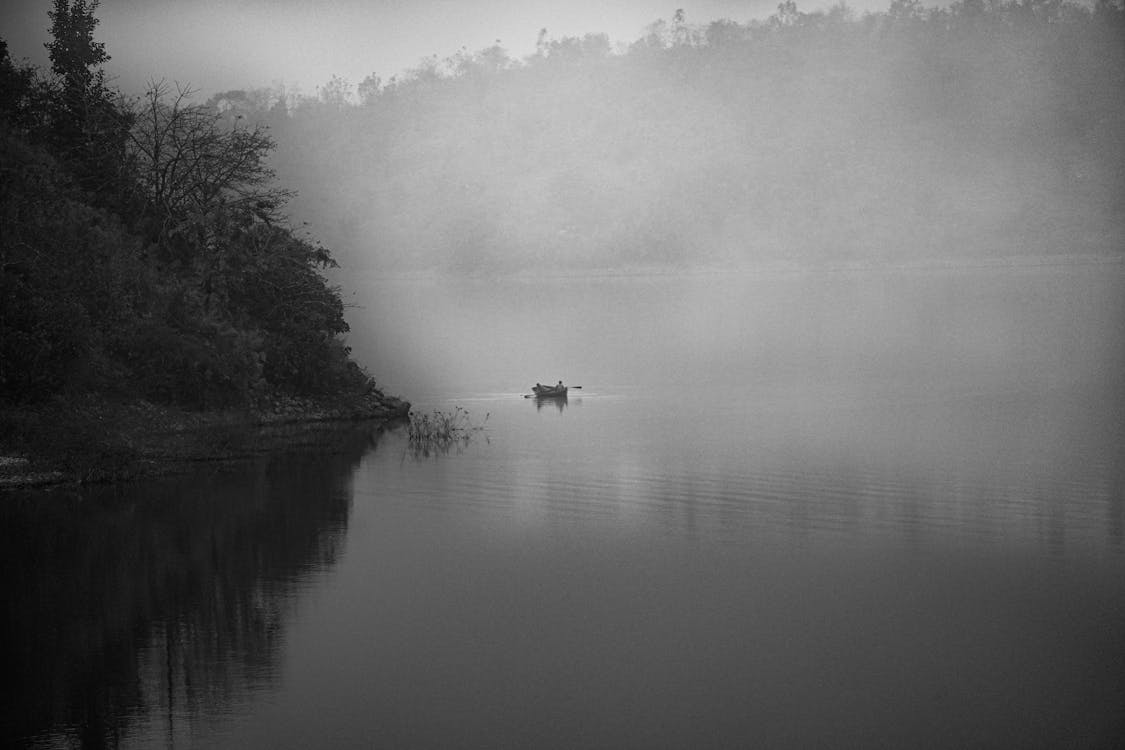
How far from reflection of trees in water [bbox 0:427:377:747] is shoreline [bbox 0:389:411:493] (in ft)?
3.07

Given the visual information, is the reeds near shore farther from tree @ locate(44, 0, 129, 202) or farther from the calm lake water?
tree @ locate(44, 0, 129, 202)

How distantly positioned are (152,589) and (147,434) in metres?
12.7

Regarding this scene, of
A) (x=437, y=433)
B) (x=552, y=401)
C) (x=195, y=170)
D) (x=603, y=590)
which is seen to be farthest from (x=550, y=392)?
(x=603, y=590)

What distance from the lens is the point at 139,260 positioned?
37906mm

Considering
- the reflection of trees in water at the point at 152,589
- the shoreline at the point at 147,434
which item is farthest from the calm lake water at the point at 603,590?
the shoreline at the point at 147,434

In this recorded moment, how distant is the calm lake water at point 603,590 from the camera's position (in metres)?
15.3

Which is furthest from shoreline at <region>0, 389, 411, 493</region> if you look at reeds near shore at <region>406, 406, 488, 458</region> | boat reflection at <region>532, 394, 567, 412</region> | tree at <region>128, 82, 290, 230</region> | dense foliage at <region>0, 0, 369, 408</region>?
tree at <region>128, 82, 290, 230</region>

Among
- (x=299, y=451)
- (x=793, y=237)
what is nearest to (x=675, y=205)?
(x=793, y=237)

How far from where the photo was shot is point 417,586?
2089 cm

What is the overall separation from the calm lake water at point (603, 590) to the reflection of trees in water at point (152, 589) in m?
0.06

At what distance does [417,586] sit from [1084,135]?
183 m

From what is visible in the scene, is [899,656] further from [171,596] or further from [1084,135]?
[1084,135]

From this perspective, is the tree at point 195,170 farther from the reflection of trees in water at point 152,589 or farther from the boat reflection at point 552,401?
the reflection of trees in water at point 152,589

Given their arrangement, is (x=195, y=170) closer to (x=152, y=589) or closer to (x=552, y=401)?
(x=552, y=401)
